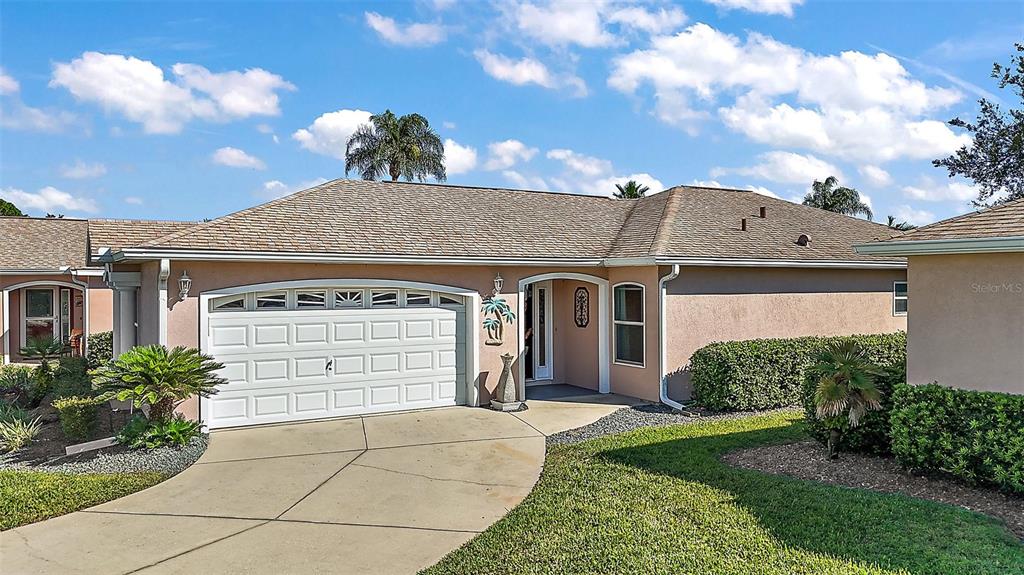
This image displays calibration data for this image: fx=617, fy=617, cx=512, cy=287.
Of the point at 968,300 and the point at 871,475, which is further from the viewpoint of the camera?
the point at 871,475

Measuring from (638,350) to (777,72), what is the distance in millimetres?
6780

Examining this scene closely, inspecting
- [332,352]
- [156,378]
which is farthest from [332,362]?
[156,378]

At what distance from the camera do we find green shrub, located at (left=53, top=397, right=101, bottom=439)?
8695 millimetres

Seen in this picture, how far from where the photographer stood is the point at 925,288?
714cm

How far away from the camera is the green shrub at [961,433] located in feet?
19.6

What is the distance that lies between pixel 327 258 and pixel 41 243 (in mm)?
15333

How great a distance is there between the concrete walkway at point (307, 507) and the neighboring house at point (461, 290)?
4.44 feet

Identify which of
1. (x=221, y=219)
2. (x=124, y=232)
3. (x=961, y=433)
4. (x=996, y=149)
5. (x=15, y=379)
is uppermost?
(x=996, y=149)

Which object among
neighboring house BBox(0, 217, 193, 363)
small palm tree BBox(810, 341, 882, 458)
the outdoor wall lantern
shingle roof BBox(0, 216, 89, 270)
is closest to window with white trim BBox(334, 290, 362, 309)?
the outdoor wall lantern

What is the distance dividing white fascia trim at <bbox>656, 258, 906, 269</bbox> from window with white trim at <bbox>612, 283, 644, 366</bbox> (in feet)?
3.33

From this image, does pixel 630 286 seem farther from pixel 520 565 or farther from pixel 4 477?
Answer: pixel 4 477

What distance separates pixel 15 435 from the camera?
8688 millimetres

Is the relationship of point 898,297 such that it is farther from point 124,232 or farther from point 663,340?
point 124,232

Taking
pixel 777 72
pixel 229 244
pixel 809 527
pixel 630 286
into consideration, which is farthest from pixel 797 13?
pixel 229 244
